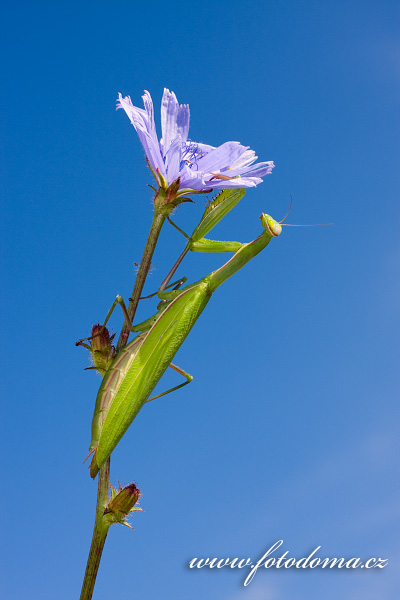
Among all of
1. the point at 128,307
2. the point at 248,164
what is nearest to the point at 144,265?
the point at 128,307

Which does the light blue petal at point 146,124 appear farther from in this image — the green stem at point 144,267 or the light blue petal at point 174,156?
the green stem at point 144,267

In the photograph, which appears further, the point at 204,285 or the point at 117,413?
the point at 204,285

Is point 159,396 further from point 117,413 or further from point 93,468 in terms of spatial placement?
point 93,468

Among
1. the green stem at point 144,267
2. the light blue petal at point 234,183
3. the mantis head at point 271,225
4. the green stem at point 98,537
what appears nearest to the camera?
the green stem at point 98,537

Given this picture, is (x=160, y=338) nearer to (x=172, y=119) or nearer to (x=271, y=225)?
(x=271, y=225)

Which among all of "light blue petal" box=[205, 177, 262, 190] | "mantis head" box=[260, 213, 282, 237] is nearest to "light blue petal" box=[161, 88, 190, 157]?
"light blue petal" box=[205, 177, 262, 190]

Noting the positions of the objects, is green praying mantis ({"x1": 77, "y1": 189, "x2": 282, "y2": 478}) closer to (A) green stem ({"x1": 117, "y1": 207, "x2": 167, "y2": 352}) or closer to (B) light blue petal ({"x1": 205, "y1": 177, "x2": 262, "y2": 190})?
(A) green stem ({"x1": 117, "y1": 207, "x2": 167, "y2": 352})

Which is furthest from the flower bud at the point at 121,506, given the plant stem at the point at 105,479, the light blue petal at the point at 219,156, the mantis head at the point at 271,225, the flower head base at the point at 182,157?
the mantis head at the point at 271,225
